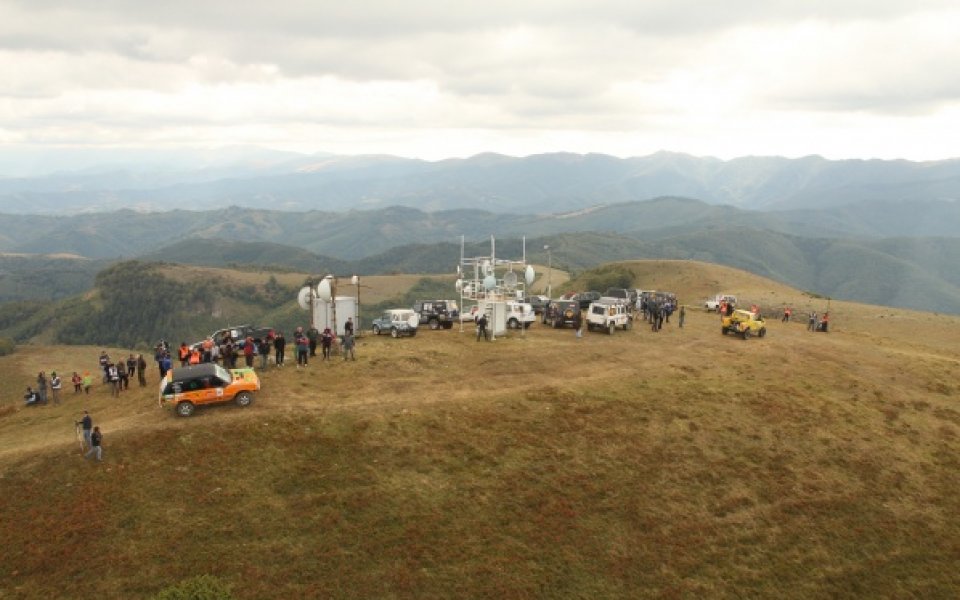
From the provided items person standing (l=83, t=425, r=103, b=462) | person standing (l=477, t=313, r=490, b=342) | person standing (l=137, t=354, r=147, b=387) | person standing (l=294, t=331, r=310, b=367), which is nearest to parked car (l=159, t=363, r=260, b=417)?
person standing (l=83, t=425, r=103, b=462)

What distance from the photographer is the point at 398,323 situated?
145 ft

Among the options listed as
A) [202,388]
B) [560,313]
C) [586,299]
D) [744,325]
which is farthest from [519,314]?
[202,388]

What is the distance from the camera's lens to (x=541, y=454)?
89.8ft

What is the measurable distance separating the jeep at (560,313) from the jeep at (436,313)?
312 inches

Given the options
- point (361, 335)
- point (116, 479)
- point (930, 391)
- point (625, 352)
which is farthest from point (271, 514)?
point (930, 391)

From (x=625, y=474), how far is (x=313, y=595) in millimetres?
14095

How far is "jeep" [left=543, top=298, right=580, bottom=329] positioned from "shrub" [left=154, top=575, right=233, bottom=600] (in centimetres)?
3451

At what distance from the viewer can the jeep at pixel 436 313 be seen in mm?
48188

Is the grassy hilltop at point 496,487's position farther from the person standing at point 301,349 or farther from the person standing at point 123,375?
the person standing at point 123,375

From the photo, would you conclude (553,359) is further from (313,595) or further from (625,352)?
(313,595)

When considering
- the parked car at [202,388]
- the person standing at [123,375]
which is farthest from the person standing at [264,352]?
the person standing at [123,375]

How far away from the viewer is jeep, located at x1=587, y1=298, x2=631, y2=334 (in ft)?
155

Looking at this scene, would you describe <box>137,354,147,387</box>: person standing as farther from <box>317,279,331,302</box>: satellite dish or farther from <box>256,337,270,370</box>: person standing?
<box>317,279,331,302</box>: satellite dish

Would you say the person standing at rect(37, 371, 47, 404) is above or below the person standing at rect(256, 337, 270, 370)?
below
